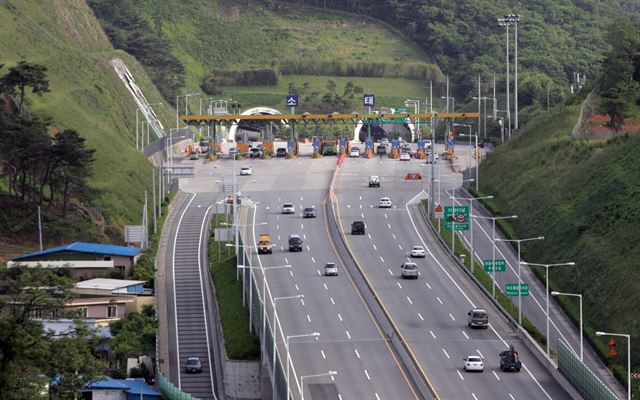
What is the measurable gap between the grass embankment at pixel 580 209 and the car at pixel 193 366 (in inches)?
1041

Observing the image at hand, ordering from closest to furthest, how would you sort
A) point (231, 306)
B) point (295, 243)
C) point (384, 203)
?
point (231, 306)
point (295, 243)
point (384, 203)

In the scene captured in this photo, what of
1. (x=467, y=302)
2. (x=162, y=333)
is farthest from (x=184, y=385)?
(x=467, y=302)

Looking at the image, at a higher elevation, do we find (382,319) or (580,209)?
(580,209)

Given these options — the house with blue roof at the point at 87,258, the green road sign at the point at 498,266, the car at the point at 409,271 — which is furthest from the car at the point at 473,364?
the house with blue roof at the point at 87,258

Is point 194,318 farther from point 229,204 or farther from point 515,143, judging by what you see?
point 515,143

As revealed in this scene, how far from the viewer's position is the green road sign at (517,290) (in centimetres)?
12494

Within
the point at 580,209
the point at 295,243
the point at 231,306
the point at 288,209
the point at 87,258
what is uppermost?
the point at 580,209

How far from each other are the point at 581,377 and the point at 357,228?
55199 mm

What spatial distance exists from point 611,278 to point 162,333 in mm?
33088

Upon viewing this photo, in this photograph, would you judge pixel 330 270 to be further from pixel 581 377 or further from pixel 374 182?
pixel 374 182

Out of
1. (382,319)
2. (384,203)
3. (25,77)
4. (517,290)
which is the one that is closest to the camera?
(517,290)

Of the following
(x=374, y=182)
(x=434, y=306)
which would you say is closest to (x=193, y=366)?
(x=434, y=306)

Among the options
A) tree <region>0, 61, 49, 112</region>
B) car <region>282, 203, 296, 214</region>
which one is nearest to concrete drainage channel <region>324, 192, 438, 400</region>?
car <region>282, 203, 296, 214</region>

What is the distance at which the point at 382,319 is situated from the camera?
128125 millimetres
